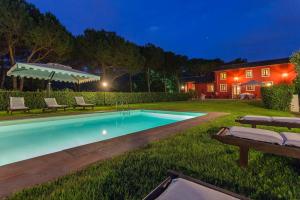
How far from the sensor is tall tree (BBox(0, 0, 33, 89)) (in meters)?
13.6

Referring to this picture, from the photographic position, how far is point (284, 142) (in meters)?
2.38

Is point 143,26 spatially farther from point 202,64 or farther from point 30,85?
point 30,85

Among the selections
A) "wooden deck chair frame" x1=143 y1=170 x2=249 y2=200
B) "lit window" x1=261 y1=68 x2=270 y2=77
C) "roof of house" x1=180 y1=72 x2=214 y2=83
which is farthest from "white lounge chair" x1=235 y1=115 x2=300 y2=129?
"roof of house" x1=180 y1=72 x2=214 y2=83

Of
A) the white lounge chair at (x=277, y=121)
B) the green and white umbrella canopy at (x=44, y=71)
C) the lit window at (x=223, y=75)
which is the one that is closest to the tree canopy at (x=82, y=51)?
the green and white umbrella canopy at (x=44, y=71)

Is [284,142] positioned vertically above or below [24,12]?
below

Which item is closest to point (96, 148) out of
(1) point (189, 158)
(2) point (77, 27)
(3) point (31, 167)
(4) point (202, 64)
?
(3) point (31, 167)

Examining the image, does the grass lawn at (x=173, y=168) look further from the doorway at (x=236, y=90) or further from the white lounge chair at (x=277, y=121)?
the doorway at (x=236, y=90)

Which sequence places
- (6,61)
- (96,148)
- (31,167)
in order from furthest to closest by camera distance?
(6,61)
(96,148)
(31,167)

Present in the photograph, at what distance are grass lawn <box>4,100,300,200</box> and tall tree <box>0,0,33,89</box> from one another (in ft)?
52.5

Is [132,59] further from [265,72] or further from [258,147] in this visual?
[258,147]

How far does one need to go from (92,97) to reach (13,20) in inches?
315

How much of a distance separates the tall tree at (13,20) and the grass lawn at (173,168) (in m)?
16.0

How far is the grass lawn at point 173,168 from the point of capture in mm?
2059

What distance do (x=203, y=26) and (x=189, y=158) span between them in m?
94.0
